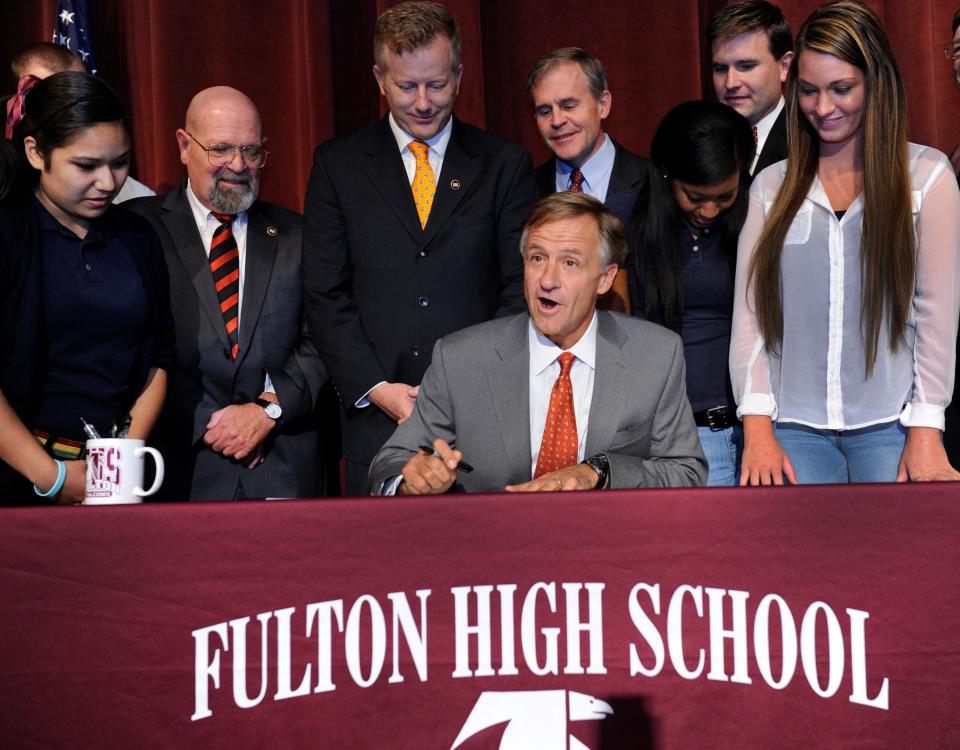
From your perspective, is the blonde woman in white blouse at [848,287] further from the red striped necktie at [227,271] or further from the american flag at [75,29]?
the american flag at [75,29]

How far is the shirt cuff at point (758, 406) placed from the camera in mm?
2379

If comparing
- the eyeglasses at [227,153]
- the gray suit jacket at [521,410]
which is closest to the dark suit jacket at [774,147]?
the gray suit jacket at [521,410]

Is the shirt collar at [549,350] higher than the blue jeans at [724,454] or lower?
higher

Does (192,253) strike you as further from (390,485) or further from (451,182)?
(390,485)

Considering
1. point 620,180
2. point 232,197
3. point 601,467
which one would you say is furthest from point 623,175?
point 601,467

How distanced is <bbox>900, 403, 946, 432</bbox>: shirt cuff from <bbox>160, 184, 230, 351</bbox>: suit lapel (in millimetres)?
1696

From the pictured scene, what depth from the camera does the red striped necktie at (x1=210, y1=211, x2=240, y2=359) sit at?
3043 millimetres

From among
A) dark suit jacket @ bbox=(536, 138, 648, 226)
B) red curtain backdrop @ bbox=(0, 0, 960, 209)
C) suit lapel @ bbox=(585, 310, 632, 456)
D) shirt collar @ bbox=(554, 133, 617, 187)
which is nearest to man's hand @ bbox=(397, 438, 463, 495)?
suit lapel @ bbox=(585, 310, 632, 456)

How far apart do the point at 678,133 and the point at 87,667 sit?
177 centimetres

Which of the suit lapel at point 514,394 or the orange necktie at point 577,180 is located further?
the orange necktie at point 577,180

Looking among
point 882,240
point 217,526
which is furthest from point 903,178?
point 217,526

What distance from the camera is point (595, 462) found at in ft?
7.31

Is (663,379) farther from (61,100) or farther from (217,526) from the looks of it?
(61,100)

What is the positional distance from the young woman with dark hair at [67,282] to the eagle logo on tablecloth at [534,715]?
3.69ft
